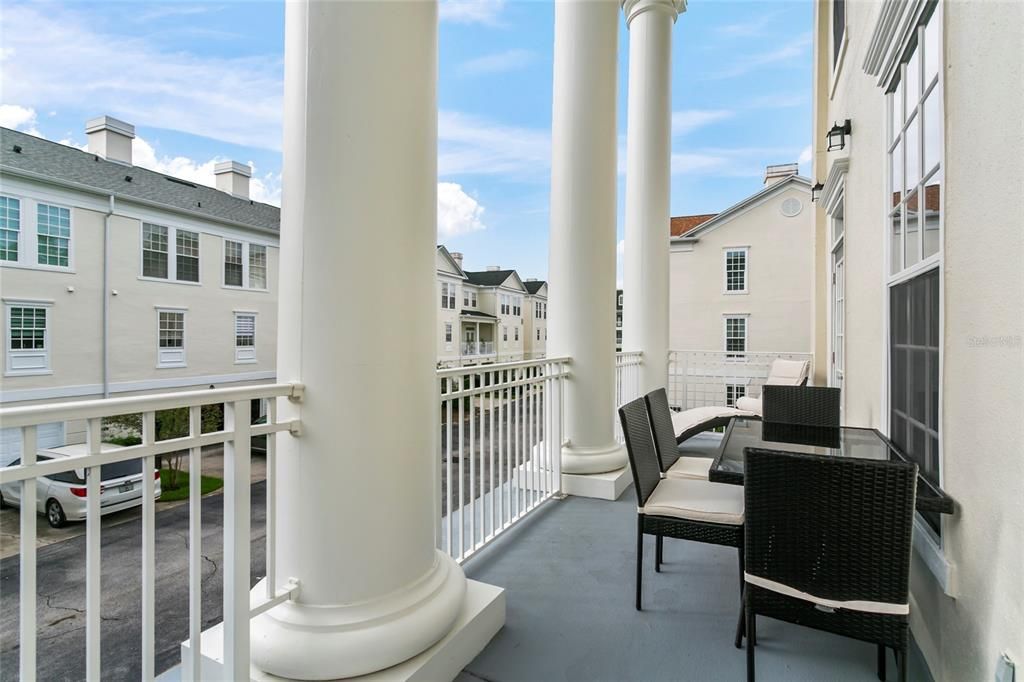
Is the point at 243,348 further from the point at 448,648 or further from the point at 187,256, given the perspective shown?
the point at 448,648

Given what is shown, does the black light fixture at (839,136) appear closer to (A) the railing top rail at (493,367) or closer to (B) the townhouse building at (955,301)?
(B) the townhouse building at (955,301)

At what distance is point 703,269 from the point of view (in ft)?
53.9

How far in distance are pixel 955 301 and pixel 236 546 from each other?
92.4 inches

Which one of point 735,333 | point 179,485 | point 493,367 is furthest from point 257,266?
point 493,367

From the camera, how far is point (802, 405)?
3531 mm

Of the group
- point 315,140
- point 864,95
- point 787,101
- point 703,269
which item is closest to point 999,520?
point 315,140

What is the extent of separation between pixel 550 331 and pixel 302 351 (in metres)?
2.69

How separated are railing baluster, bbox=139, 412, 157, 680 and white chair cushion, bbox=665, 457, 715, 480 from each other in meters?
2.42

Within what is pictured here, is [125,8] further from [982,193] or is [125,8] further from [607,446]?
[982,193]

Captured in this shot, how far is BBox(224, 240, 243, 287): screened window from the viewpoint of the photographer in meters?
17.3

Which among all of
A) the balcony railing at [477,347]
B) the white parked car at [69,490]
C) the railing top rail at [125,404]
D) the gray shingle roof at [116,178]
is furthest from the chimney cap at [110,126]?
the railing top rail at [125,404]

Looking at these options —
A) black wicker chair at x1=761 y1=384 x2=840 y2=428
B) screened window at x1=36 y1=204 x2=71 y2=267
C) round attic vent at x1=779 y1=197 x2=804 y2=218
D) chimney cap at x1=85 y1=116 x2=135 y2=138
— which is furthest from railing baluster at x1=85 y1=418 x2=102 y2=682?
chimney cap at x1=85 y1=116 x2=135 y2=138

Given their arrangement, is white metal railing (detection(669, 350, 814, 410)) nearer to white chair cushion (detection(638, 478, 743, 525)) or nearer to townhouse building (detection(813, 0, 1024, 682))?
townhouse building (detection(813, 0, 1024, 682))

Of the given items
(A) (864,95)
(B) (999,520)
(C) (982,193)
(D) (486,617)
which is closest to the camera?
(B) (999,520)
